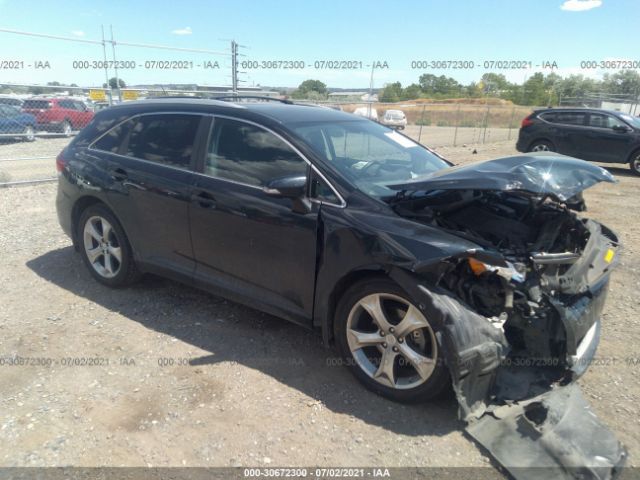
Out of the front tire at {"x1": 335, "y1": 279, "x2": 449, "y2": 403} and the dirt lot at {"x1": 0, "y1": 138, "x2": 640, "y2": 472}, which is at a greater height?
the front tire at {"x1": 335, "y1": 279, "x2": 449, "y2": 403}

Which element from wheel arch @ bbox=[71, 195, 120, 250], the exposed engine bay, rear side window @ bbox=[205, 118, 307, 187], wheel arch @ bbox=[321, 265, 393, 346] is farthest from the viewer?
wheel arch @ bbox=[71, 195, 120, 250]

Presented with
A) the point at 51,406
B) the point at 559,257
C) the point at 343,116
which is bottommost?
the point at 51,406

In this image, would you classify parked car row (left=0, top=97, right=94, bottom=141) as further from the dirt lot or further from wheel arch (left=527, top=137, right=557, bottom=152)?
wheel arch (left=527, top=137, right=557, bottom=152)

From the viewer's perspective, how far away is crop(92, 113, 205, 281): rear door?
3.79m

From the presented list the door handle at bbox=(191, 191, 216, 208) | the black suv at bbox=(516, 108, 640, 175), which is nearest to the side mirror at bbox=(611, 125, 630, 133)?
the black suv at bbox=(516, 108, 640, 175)

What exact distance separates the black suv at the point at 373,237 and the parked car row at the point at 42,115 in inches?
366

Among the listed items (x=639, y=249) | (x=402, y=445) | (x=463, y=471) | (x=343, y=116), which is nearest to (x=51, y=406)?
(x=402, y=445)

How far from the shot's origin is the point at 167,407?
2924mm

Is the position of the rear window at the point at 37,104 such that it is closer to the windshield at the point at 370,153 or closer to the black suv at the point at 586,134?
the windshield at the point at 370,153

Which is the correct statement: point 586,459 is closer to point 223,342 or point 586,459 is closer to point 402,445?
point 402,445

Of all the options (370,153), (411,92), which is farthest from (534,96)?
(370,153)

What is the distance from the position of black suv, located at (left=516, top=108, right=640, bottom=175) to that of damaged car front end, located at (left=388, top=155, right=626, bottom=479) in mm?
10226

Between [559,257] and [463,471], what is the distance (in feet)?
4.41

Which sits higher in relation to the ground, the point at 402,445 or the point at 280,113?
the point at 280,113
